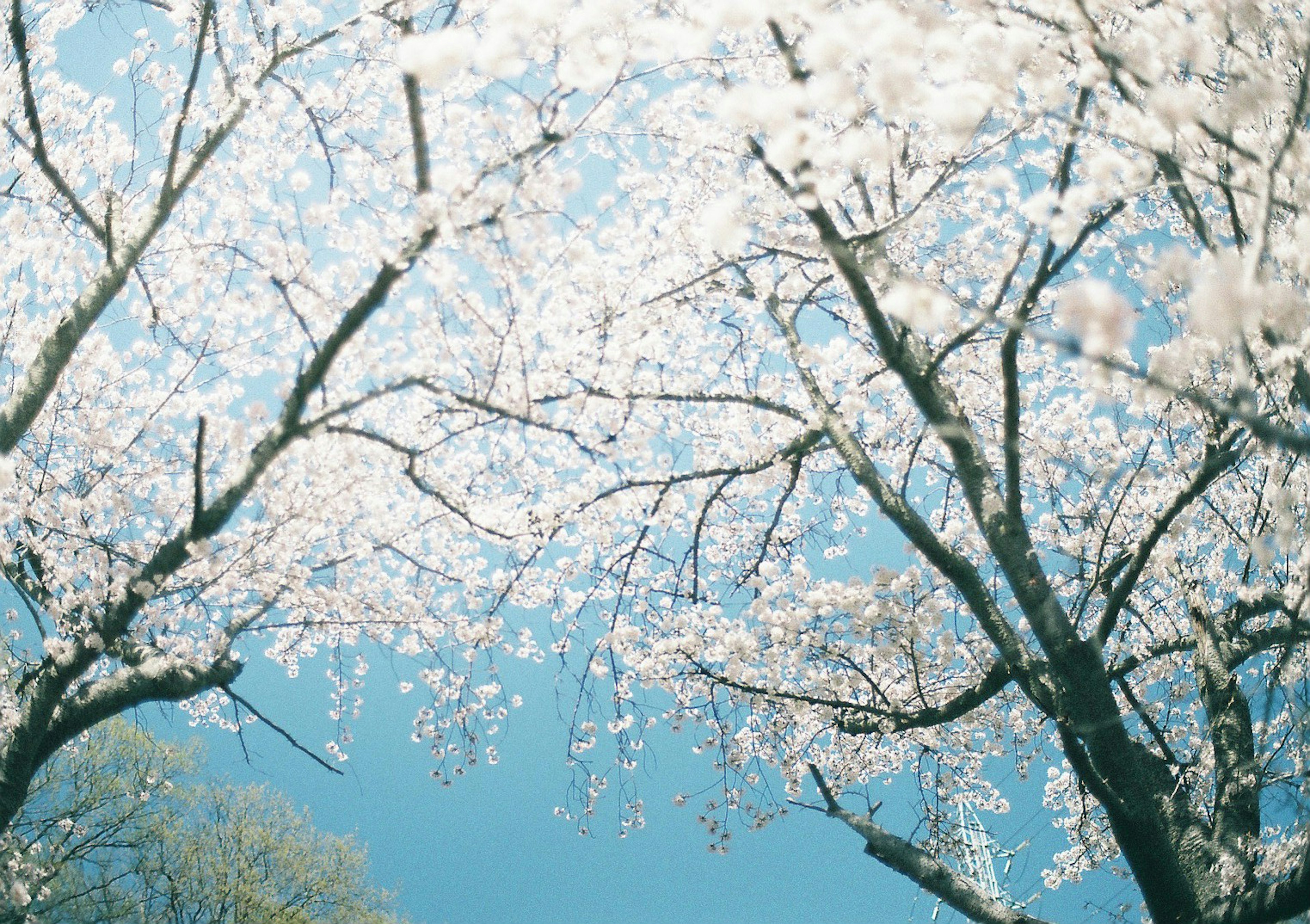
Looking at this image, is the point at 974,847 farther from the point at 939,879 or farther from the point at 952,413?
the point at 952,413

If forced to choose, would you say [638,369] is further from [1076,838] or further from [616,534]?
[1076,838]

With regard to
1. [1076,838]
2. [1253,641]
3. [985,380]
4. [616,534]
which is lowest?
[1076,838]

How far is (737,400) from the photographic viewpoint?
4059 millimetres

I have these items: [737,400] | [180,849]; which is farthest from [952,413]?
[180,849]

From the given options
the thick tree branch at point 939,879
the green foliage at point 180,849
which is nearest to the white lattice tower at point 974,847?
the thick tree branch at point 939,879

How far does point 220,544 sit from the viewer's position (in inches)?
163

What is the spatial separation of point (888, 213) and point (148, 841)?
1240 cm

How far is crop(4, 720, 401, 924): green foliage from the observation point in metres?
10.4

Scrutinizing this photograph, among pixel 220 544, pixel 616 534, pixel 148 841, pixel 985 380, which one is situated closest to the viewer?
pixel 220 544

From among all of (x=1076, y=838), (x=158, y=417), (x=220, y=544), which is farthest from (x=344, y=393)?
(x=1076, y=838)

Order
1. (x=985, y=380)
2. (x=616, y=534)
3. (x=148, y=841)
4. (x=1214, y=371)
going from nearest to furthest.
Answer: (x=1214, y=371)
(x=616, y=534)
(x=985, y=380)
(x=148, y=841)

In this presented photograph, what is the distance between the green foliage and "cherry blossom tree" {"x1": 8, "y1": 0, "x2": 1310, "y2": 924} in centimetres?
669

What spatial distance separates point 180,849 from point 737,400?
13.0m

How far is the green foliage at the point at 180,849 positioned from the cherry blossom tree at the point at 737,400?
21.9 feet
